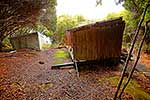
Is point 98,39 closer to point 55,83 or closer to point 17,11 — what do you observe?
point 55,83

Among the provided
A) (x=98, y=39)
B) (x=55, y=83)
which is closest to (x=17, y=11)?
(x=98, y=39)

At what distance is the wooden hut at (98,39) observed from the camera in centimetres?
945

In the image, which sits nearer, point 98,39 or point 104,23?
point 104,23

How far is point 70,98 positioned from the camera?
20.4 feet

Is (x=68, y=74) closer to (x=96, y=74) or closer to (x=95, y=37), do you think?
(x=96, y=74)

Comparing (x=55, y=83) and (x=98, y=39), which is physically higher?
(x=98, y=39)

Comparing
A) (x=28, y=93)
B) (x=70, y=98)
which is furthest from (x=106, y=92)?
(x=28, y=93)

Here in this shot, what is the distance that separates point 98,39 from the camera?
31.3 ft

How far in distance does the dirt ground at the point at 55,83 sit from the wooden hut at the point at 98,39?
651 mm

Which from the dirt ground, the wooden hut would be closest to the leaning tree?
the dirt ground

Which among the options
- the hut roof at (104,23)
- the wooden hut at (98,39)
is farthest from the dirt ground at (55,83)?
the hut roof at (104,23)

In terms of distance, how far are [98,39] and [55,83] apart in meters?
2.99

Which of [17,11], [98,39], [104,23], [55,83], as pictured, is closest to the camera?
[55,83]

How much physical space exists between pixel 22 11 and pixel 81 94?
30.6 ft
